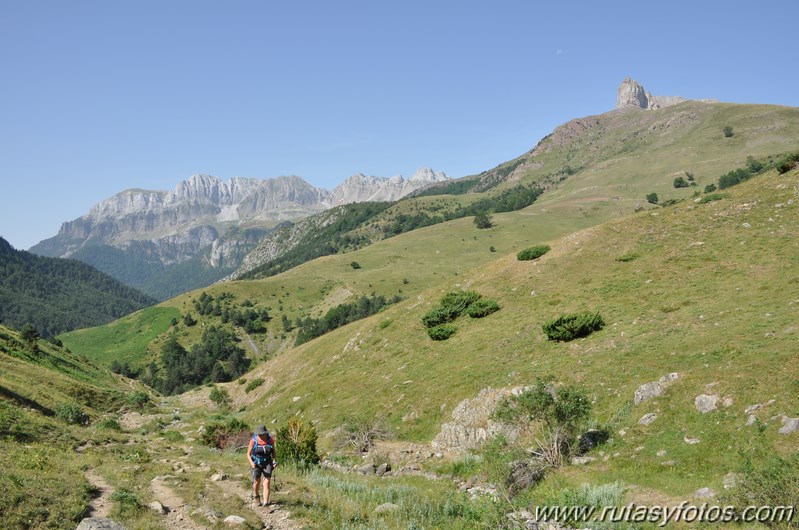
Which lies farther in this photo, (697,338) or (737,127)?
(737,127)

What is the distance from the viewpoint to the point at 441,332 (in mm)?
37531

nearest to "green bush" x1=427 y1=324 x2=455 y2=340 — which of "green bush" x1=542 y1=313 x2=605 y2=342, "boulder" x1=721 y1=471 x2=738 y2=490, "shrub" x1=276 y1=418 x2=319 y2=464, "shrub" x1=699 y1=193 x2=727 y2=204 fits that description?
"green bush" x1=542 y1=313 x2=605 y2=342

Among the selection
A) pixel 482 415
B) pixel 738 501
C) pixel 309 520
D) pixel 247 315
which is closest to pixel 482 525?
pixel 309 520

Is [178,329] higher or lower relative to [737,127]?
lower

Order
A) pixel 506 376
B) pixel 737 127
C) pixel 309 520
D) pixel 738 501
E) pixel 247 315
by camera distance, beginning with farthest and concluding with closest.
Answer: pixel 737 127 → pixel 247 315 → pixel 506 376 → pixel 309 520 → pixel 738 501

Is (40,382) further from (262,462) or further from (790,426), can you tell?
(790,426)

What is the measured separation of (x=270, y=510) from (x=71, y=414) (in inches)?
1240

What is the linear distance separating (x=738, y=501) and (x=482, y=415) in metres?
14.4

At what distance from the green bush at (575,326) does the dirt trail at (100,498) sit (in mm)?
24604

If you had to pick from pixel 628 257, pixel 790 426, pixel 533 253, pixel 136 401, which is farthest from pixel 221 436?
pixel 628 257

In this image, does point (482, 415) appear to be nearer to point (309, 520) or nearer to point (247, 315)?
point (309, 520)

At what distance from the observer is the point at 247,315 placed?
139 m

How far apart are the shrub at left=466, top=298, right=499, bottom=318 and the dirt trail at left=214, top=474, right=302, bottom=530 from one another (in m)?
25.7

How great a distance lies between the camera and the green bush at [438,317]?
131 ft
